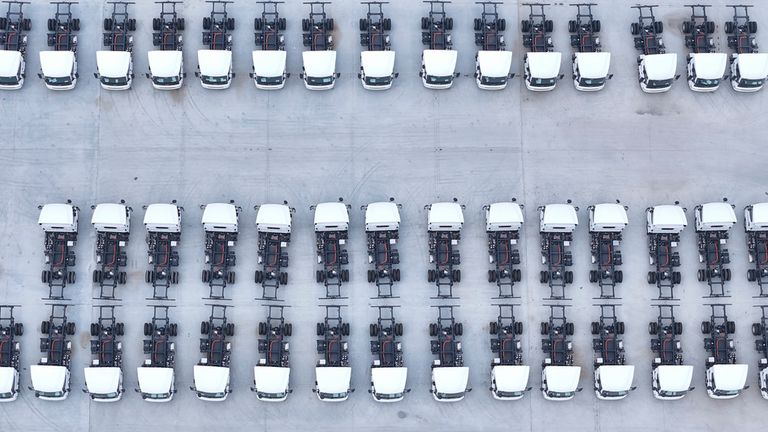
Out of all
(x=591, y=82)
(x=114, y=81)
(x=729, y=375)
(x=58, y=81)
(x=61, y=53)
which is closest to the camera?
(x=729, y=375)

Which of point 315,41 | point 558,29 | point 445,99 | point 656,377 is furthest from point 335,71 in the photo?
point 656,377

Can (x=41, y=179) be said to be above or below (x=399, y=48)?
below

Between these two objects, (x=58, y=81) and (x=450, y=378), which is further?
(x=58, y=81)

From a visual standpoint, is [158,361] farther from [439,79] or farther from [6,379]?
[439,79]

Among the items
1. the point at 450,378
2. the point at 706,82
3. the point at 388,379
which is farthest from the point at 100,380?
the point at 706,82

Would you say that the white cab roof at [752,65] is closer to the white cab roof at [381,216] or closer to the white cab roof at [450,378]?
the white cab roof at [381,216]

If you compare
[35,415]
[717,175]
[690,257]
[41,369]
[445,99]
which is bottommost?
[35,415]

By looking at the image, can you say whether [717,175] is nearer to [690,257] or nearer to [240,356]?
[690,257]
